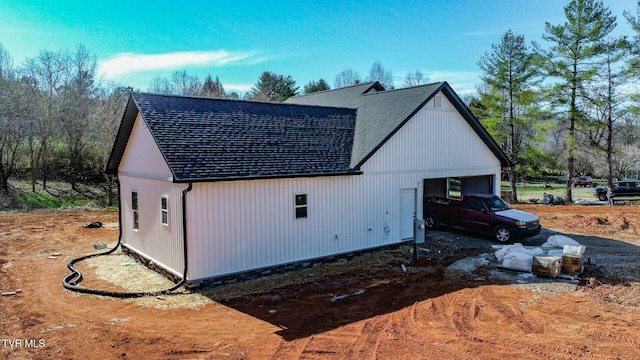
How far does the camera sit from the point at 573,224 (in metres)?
19.2

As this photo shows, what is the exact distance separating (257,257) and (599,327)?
8025 mm

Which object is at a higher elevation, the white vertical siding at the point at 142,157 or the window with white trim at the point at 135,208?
the white vertical siding at the point at 142,157

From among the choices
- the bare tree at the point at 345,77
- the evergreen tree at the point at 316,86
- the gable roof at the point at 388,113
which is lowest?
the gable roof at the point at 388,113

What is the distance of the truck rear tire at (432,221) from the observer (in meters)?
17.9

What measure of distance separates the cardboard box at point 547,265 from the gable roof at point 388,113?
5.83 m

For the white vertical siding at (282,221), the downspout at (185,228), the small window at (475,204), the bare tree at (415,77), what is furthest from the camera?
the bare tree at (415,77)

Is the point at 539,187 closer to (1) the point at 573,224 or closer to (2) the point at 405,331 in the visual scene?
(1) the point at 573,224

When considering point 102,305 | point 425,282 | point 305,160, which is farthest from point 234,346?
point 305,160

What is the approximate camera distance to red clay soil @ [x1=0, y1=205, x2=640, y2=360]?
723 cm

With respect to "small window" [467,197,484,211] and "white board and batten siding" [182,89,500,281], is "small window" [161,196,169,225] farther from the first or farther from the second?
"small window" [467,197,484,211]

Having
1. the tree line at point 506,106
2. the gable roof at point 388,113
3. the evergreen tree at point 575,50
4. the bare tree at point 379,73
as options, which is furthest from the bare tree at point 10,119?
the bare tree at point 379,73

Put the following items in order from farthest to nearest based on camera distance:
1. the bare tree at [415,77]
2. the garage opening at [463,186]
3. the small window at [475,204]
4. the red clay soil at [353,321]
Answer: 1. the bare tree at [415,77]
2. the garage opening at [463,186]
3. the small window at [475,204]
4. the red clay soil at [353,321]

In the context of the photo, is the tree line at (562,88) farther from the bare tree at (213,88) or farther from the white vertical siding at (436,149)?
the bare tree at (213,88)

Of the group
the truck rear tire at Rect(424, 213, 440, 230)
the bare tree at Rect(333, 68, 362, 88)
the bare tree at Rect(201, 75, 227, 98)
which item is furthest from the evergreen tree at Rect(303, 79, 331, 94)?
the truck rear tire at Rect(424, 213, 440, 230)
